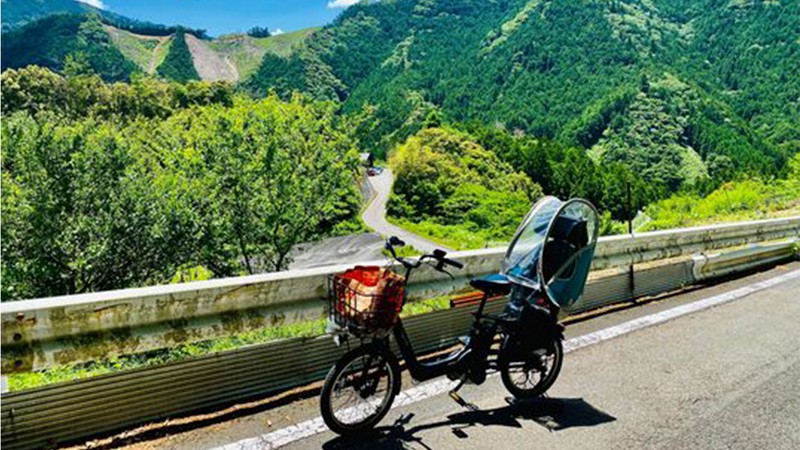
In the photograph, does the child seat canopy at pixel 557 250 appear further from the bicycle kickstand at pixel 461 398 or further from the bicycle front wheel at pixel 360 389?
the bicycle front wheel at pixel 360 389

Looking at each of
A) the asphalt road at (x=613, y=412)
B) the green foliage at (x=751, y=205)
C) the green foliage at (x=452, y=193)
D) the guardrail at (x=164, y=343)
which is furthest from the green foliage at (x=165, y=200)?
the green foliage at (x=452, y=193)

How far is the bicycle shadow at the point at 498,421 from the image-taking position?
338cm

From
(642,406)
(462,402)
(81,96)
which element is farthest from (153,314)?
(81,96)

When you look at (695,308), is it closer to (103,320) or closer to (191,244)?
(103,320)

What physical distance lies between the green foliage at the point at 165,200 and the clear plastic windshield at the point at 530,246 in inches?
729

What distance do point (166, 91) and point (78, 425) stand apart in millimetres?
86761

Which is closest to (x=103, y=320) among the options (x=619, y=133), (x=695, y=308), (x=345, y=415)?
(x=345, y=415)

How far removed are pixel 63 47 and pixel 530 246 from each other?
19754 cm

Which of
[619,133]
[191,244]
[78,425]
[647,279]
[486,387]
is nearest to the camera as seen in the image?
[78,425]

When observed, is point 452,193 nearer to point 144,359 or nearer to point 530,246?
point 530,246

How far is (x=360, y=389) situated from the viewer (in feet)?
11.6

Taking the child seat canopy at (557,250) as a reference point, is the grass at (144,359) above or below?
below

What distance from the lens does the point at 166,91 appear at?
80938 millimetres

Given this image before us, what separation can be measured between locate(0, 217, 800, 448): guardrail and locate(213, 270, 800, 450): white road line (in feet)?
1.83
